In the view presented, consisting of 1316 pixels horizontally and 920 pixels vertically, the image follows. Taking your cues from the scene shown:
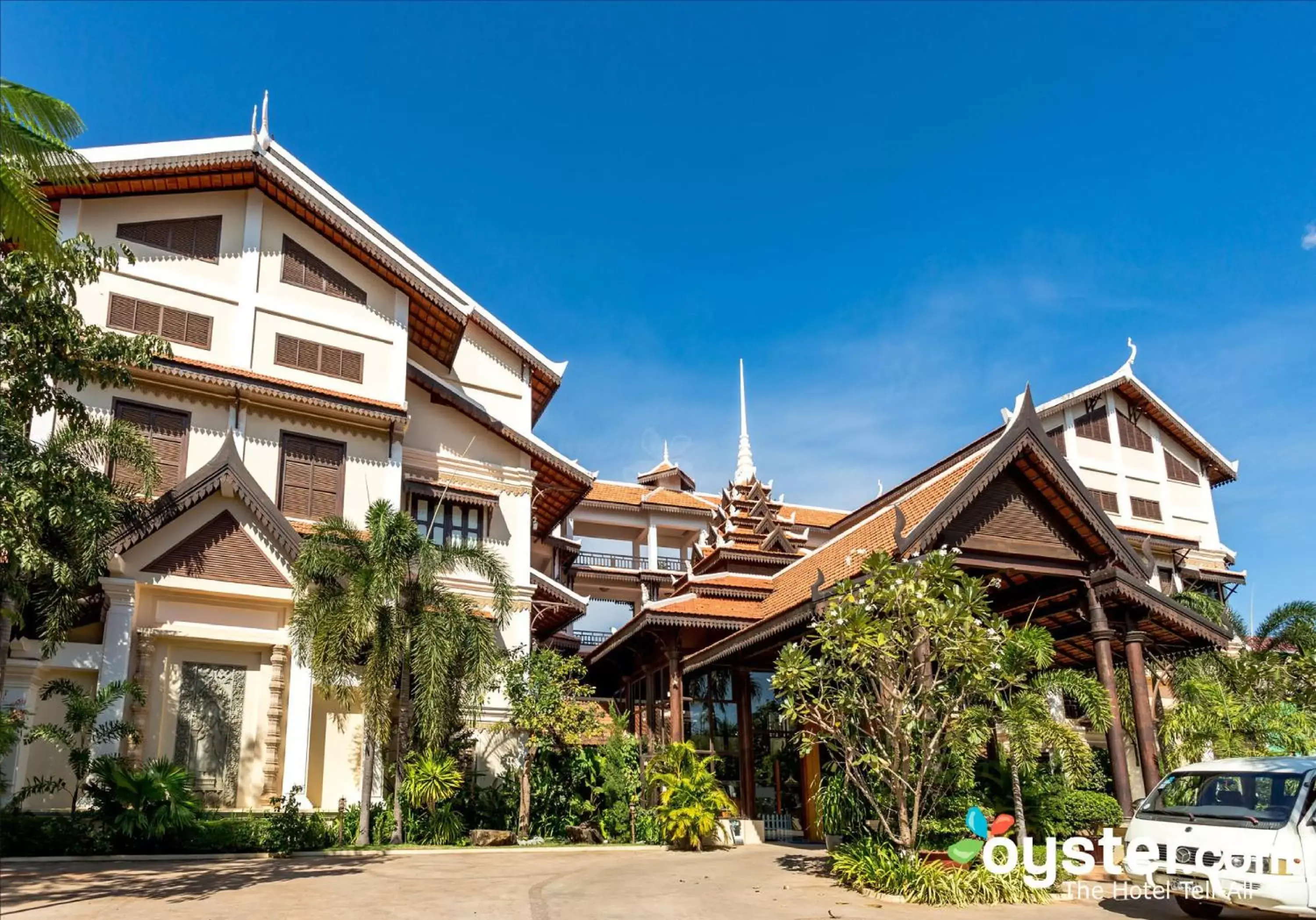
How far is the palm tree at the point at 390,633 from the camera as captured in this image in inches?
605

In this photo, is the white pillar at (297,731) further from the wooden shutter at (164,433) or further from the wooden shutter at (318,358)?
the wooden shutter at (318,358)

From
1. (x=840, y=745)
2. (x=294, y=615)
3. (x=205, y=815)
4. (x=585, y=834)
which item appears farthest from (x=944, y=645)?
(x=205, y=815)

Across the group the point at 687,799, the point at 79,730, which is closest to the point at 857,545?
the point at 687,799

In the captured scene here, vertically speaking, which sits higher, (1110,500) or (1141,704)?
(1110,500)

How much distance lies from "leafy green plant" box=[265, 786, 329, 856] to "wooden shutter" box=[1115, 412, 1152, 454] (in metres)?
27.5

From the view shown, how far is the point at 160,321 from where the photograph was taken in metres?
18.4

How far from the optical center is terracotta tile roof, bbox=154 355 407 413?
707 inches

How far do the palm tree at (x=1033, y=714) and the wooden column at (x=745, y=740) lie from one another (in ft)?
22.3

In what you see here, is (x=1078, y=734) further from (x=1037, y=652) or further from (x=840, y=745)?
(x=840, y=745)

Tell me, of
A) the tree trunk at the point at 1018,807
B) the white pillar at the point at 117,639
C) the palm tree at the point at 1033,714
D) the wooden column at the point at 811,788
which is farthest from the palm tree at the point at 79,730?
the tree trunk at the point at 1018,807

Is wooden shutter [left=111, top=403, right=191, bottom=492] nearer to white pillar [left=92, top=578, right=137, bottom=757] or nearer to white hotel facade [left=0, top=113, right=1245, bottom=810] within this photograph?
white hotel facade [left=0, top=113, right=1245, bottom=810]

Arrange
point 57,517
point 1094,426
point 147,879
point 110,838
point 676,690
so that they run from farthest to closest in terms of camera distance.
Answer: point 1094,426, point 676,690, point 110,838, point 57,517, point 147,879

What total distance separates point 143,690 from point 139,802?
281 cm

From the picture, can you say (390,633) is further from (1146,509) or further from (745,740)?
(1146,509)
